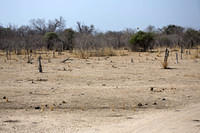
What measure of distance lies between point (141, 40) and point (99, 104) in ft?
82.8

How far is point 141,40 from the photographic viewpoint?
32500 millimetres

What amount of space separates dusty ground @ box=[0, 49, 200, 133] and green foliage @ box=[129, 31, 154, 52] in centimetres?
1955

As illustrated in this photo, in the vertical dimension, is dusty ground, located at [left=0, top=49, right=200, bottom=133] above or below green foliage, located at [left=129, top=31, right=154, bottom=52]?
below

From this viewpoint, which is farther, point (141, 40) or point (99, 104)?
point (141, 40)

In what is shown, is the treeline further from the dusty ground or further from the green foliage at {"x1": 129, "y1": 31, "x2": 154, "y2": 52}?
the dusty ground

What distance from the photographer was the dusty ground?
19.6ft

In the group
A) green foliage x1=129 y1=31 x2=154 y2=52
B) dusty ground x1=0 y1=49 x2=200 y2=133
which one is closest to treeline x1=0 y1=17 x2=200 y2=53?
green foliage x1=129 y1=31 x2=154 y2=52

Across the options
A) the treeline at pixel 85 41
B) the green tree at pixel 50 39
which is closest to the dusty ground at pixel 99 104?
the treeline at pixel 85 41

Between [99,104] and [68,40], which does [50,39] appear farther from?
[99,104]

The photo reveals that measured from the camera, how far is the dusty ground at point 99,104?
5965mm

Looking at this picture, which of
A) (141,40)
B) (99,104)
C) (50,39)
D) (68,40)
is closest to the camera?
(99,104)

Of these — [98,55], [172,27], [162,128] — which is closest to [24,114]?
[162,128]

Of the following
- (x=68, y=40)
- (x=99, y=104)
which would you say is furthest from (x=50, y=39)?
(x=99, y=104)

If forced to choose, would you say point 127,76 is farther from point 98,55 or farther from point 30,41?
point 30,41
